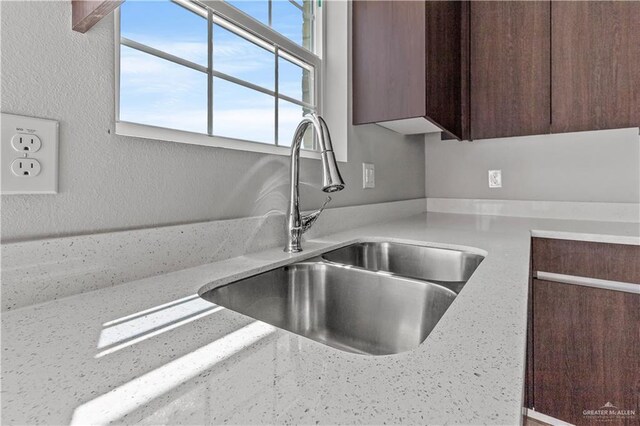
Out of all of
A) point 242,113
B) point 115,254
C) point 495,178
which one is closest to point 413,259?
point 242,113

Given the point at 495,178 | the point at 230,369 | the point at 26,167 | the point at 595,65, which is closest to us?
the point at 230,369

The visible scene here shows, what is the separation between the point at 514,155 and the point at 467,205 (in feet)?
1.31

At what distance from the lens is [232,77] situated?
109cm

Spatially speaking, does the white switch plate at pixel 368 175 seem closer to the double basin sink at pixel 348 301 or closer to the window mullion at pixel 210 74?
the double basin sink at pixel 348 301

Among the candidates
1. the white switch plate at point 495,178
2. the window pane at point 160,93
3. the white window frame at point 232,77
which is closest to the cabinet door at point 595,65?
the white switch plate at point 495,178

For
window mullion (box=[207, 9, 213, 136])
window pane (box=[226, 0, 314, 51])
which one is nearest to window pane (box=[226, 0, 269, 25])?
window pane (box=[226, 0, 314, 51])

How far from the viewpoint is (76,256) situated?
0.61 metres

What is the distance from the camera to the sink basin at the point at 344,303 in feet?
2.43

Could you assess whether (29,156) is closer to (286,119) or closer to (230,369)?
(230,369)

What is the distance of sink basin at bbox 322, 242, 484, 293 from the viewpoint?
102 centimetres

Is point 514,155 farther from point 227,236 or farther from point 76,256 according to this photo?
point 76,256

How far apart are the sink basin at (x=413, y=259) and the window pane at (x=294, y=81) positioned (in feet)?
2.23

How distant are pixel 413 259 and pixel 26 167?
104 cm

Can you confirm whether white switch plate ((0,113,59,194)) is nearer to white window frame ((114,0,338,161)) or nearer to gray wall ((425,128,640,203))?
white window frame ((114,0,338,161))
